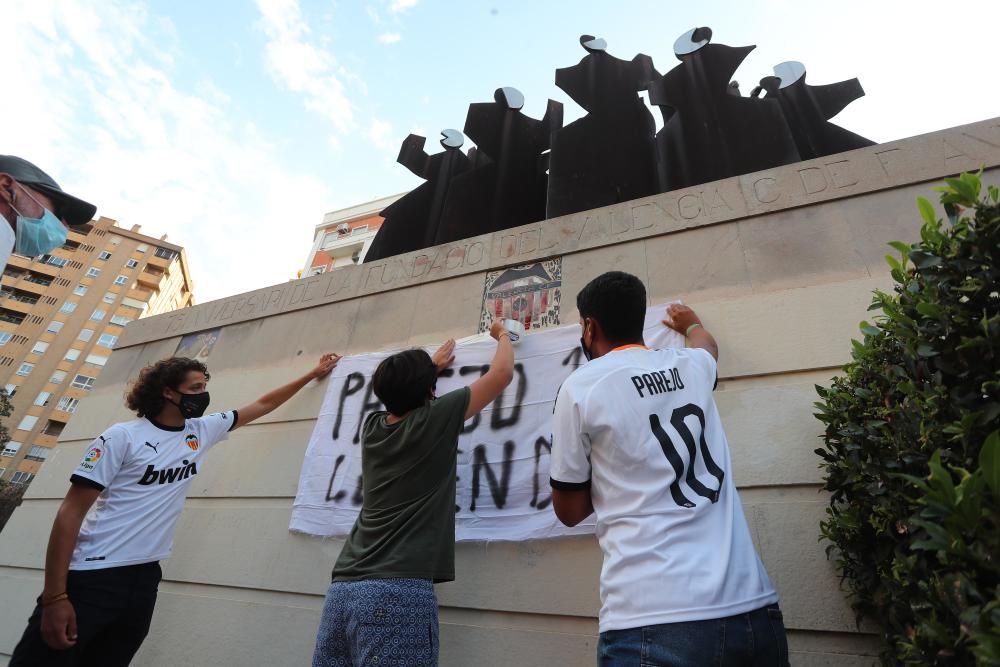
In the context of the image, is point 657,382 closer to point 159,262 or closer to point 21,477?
point 21,477

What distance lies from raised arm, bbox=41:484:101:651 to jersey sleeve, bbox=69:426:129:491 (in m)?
0.04

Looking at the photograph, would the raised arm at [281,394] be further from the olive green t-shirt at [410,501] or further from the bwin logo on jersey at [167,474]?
the olive green t-shirt at [410,501]

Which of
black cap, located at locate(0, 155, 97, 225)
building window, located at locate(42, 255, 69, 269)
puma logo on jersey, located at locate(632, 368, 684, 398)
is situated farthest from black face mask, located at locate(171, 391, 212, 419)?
building window, located at locate(42, 255, 69, 269)

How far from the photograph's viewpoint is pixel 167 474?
2744 millimetres

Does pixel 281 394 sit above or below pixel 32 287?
below

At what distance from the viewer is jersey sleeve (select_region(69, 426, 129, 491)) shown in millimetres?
2416

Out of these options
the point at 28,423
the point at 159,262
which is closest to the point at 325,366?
the point at 28,423

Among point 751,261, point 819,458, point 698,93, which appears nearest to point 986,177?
point 751,261

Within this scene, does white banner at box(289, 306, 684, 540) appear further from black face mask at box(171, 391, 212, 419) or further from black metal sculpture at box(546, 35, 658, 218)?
black metal sculpture at box(546, 35, 658, 218)

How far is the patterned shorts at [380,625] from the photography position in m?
1.81

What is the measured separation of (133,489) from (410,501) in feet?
5.15

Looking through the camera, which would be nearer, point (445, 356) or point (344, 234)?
point (445, 356)

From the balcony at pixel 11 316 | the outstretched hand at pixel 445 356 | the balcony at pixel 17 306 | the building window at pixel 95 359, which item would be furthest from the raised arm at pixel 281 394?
the balcony at pixel 11 316

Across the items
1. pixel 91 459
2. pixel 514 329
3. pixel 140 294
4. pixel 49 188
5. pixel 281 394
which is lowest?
pixel 91 459
